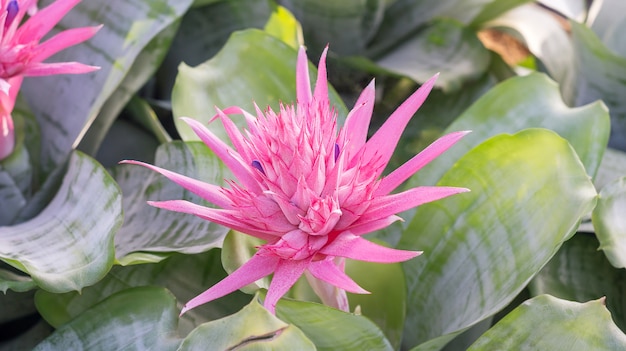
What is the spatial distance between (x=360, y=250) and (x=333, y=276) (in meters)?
0.03

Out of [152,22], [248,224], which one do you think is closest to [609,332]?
[248,224]

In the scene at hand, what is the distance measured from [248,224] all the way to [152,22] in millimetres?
452

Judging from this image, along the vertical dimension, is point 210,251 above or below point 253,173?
below

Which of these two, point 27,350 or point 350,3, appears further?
point 350,3

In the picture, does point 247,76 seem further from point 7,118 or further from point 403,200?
point 403,200

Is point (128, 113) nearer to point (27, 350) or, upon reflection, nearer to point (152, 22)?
point (152, 22)

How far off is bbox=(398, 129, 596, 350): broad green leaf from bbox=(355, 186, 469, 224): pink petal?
0.48 ft

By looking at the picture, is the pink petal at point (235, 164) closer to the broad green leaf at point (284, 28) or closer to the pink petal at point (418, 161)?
the pink petal at point (418, 161)

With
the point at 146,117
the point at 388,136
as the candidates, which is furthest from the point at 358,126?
the point at 146,117

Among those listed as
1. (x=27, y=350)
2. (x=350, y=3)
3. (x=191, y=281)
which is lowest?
(x=27, y=350)

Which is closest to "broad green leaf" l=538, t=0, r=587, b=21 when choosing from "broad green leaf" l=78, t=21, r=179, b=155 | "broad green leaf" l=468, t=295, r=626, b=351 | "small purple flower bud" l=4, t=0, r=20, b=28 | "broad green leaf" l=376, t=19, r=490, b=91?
"broad green leaf" l=376, t=19, r=490, b=91

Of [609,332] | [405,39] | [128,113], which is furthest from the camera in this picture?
[405,39]

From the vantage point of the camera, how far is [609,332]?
0.60 meters

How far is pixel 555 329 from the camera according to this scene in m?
0.62
